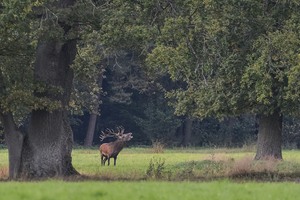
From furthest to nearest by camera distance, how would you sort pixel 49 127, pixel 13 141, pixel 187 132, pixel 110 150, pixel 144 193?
1. pixel 187 132
2. pixel 110 150
3. pixel 49 127
4. pixel 13 141
5. pixel 144 193

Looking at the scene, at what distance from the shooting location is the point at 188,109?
37906 millimetres

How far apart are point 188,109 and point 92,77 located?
21.3 feet

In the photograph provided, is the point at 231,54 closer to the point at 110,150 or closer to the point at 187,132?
the point at 110,150

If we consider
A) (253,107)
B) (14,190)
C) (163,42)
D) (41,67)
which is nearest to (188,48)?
(163,42)

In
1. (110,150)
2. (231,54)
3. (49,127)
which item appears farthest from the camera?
(110,150)

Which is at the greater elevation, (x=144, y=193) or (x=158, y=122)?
(x=158, y=122)

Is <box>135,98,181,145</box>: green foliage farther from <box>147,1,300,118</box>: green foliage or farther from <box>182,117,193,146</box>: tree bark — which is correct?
<box>147,1,300,118</box>: green foliage

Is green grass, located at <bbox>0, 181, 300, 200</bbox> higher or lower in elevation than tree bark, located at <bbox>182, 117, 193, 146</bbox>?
lower

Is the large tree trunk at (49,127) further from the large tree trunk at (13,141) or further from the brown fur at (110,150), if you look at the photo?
the brown fur at (110,150)

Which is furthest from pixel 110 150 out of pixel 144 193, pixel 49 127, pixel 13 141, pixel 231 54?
pixel 144 193

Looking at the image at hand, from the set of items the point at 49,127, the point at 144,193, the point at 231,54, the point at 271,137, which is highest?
the point at 231,54

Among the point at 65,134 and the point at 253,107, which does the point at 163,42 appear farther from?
the point at 253,107

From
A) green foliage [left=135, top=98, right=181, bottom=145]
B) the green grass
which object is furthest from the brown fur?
green foliage [left=135, top=98, right=181, bottom=145]

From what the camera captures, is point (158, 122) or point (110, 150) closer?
point (110, 150)
